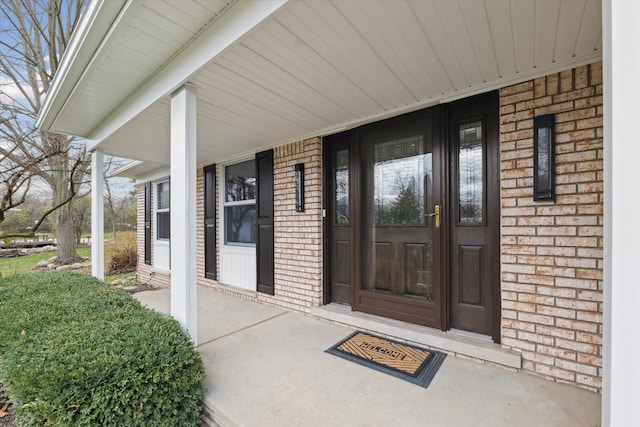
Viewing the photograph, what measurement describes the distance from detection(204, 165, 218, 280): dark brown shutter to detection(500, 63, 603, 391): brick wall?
4.43 metres

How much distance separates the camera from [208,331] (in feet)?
9.92

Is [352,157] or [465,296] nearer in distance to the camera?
[465,296]

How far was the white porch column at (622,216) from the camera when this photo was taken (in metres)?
0.74

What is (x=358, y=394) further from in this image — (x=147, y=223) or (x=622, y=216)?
(x=147, y=223)

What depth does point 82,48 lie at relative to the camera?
2.06m

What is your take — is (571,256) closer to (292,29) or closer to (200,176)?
(292,29)

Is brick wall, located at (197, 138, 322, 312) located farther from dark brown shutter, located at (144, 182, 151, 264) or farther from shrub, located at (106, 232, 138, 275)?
shrub, located at (106, 232, 138, 275)

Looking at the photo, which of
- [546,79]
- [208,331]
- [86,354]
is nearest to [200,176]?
[208,331]

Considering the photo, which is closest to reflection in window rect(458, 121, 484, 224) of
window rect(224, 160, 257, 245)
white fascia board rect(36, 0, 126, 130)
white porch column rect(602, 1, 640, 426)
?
white porch column rect(602, 1, 640, 426)

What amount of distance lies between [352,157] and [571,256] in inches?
83.5

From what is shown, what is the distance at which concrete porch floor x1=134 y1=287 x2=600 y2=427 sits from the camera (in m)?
1.66

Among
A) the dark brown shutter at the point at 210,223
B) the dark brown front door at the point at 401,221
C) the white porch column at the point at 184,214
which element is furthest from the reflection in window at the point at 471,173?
the dark brown shutter at the point at 210,223

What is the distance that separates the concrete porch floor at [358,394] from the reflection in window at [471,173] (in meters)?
1.27

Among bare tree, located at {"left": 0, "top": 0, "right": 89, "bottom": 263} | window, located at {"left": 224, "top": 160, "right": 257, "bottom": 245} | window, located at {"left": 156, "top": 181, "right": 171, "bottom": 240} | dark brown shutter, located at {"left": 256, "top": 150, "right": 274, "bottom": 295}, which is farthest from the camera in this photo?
bare tree, located at {"left": 0, "top": 0, "right": 89, "bottom": 263}
